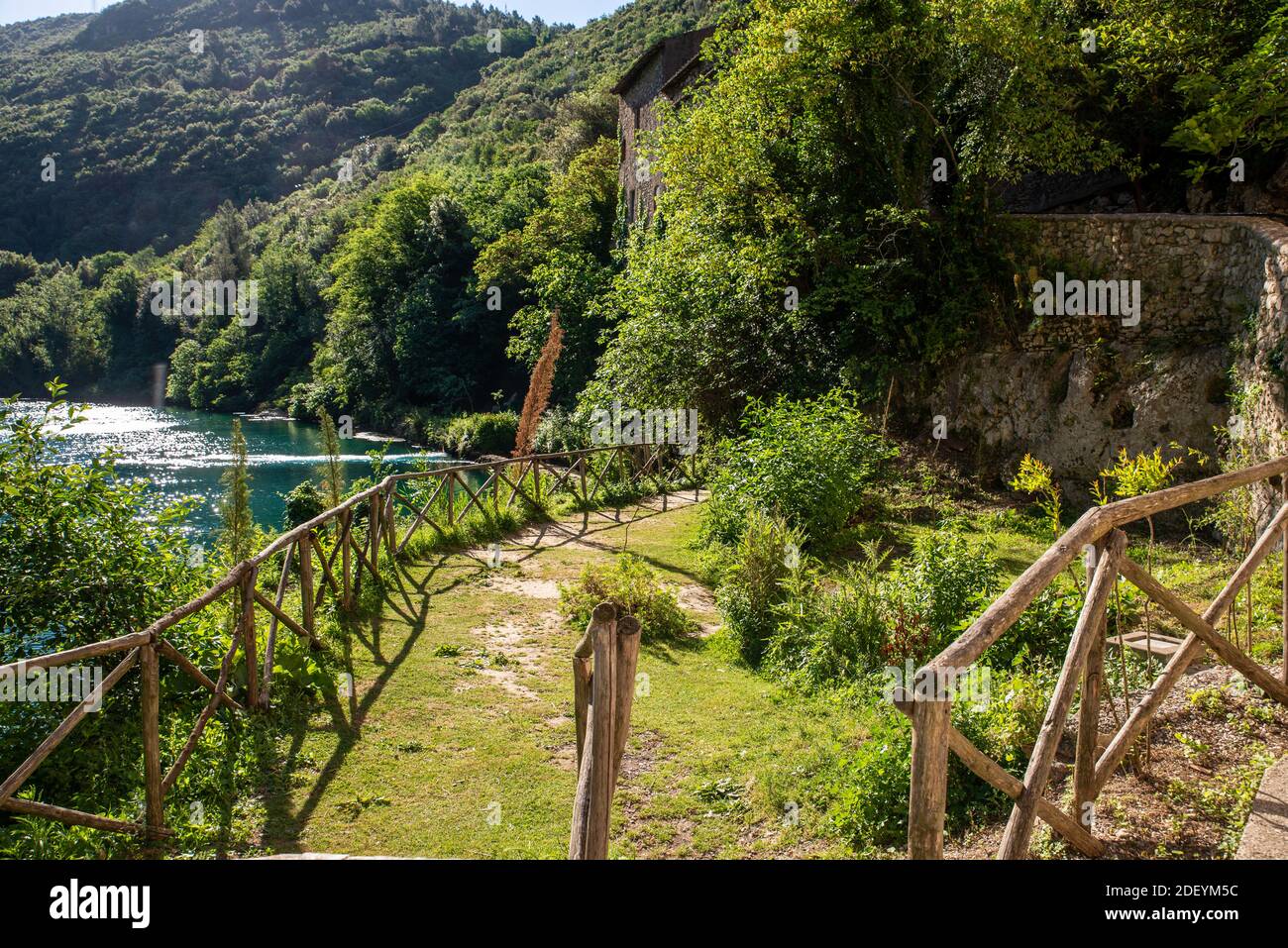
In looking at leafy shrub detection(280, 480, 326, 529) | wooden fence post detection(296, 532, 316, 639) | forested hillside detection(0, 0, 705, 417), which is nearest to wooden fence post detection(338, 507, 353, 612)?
wooden fence post detection(296, 532, 316, 639)

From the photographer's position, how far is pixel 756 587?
8164 mm

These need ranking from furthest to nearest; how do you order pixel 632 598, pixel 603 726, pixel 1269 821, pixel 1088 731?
pixel 632 598 < pixel 1088 731 < pixel 1269 821 < pixel 603 726

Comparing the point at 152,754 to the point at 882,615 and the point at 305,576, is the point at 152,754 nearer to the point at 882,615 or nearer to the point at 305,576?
the point at 305,576

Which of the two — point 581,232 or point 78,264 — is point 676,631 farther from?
point 78,264

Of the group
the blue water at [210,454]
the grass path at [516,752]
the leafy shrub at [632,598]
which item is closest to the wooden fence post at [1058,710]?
the grass path at [516,752]

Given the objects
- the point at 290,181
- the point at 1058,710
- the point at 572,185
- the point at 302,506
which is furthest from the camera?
the point at 290,181

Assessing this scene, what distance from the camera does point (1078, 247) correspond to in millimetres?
12516

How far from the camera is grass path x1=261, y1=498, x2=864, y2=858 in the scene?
4.75 meters

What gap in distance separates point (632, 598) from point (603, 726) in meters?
5.90

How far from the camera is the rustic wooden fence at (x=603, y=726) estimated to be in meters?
2.45

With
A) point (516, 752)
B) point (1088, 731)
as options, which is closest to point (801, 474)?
point (516, 752)

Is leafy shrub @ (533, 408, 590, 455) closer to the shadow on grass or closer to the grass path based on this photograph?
the shadow on grass

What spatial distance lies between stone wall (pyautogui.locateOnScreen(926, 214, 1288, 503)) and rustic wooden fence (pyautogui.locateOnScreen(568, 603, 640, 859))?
8.99 metres
